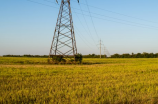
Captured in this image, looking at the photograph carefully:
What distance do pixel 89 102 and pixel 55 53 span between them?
21.7 meters

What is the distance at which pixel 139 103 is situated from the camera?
16.7ft

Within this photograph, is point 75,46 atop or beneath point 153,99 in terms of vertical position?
atop

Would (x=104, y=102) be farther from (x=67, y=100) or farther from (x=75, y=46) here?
(x=75, y=46)

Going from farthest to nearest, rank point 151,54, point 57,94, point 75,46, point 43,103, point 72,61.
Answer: point 151,54, point 72,61, point 75,46, point 57,94, point 43,103

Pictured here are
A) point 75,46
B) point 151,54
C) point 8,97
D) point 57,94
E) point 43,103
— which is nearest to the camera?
point 43,103

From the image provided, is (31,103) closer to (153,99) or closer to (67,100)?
(67,100)

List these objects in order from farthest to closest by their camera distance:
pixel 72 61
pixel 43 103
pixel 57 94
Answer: pixel 72 61 → pixel 57 94 → pixel 43 103

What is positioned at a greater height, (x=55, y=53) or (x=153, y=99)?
(x=55, y=53)

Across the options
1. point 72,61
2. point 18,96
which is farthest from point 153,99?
point 72,61

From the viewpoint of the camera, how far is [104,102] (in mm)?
5062

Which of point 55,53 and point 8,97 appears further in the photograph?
point 55,53

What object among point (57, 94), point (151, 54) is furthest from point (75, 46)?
point (151, 54)

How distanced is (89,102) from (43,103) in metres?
1.34

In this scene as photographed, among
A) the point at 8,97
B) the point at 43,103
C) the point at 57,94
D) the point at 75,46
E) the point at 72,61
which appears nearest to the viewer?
the point at 43,103
